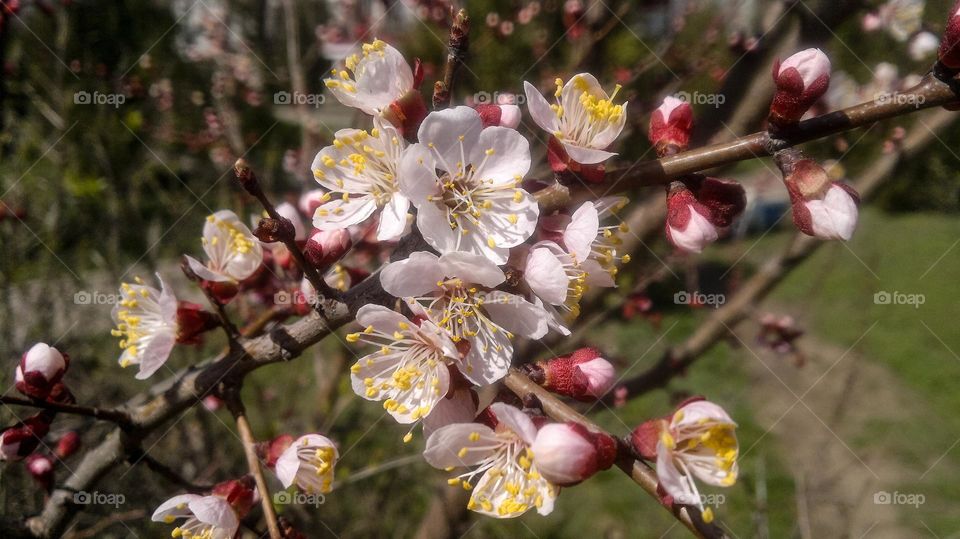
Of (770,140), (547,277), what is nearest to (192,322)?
(547,277)

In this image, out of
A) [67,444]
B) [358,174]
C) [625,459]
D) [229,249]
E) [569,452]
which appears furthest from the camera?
[67,444]

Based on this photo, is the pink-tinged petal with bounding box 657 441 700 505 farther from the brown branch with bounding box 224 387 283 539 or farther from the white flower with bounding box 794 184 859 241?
the brown branch with bounding box 224 387 283 539

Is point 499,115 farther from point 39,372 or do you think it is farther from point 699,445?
point 39,372

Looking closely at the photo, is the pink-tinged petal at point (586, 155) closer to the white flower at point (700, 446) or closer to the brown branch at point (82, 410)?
the white flower at point (700, 446)

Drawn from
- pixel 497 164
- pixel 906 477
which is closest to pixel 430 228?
pixel 497 164

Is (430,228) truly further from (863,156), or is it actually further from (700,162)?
(863,156)

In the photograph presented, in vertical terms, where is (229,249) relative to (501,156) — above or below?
below

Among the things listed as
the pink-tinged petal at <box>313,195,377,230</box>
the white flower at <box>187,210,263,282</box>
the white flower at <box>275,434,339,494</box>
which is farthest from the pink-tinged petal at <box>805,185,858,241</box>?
the white flower at <box>187,210,263,282</box>
